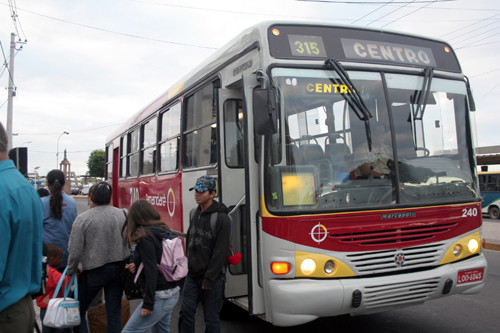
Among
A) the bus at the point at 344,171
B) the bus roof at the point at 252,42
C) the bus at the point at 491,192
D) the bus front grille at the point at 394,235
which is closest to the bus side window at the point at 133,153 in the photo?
the bus roof at the point at 252,42

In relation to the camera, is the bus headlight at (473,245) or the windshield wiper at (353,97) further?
the bus headlight at (473,245)

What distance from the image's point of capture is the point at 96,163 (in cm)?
9562

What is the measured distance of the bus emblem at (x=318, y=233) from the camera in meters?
4.04

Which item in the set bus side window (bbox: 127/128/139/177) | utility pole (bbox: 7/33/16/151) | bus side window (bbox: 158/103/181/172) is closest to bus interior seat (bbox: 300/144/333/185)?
bus side window (bbox: 158/103/181/172)

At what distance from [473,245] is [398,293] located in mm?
1152

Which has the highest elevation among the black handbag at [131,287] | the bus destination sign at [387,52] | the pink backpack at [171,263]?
the bus destination sign at [387,52]

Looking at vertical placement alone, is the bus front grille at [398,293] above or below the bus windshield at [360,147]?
below

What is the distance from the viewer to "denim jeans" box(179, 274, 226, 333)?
409 centimetres

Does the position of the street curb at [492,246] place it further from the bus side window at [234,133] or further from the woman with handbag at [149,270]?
the woman with handbag at [149,270]

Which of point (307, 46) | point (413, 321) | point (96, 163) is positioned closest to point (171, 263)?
point (307, 46)

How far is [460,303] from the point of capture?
20.1ft

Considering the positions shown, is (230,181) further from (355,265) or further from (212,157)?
(355,265)

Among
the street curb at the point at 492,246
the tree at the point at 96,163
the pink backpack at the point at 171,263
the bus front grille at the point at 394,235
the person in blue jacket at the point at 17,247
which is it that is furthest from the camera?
the tree at the point at 96,163

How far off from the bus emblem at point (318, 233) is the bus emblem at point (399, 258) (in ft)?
2.34
